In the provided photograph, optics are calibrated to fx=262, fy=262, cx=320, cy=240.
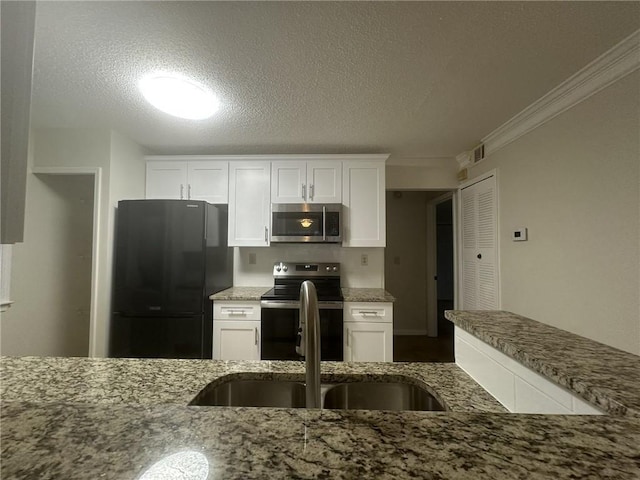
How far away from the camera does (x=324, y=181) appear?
9.04 ft

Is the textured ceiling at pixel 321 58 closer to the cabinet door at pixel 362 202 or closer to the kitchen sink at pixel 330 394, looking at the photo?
the cabinet door at pixel 362 202

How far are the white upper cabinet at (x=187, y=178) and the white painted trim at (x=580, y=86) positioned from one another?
8.84ft

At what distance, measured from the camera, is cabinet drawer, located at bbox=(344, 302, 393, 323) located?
2.38 m

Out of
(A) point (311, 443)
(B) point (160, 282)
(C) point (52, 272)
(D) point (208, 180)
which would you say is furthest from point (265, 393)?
(C) point (52, 272)

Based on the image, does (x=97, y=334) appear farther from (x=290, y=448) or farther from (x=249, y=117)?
(x=290, y=448)

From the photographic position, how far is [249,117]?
2.12 metres

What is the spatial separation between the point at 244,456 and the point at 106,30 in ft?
6.17

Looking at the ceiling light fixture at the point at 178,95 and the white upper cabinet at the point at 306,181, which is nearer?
the ceiling light fixture at the point at 178,95

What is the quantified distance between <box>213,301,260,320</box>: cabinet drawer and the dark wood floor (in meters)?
1.90

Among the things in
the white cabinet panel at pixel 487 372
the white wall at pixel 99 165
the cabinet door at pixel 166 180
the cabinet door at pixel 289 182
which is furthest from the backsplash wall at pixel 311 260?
the white cabinet panel at pixel 487 372

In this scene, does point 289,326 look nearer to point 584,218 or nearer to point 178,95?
point 178,95

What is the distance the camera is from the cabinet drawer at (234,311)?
94.9 inches

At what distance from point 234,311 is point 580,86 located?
298 centimetres

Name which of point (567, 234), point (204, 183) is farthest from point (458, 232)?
point (204, 183)
